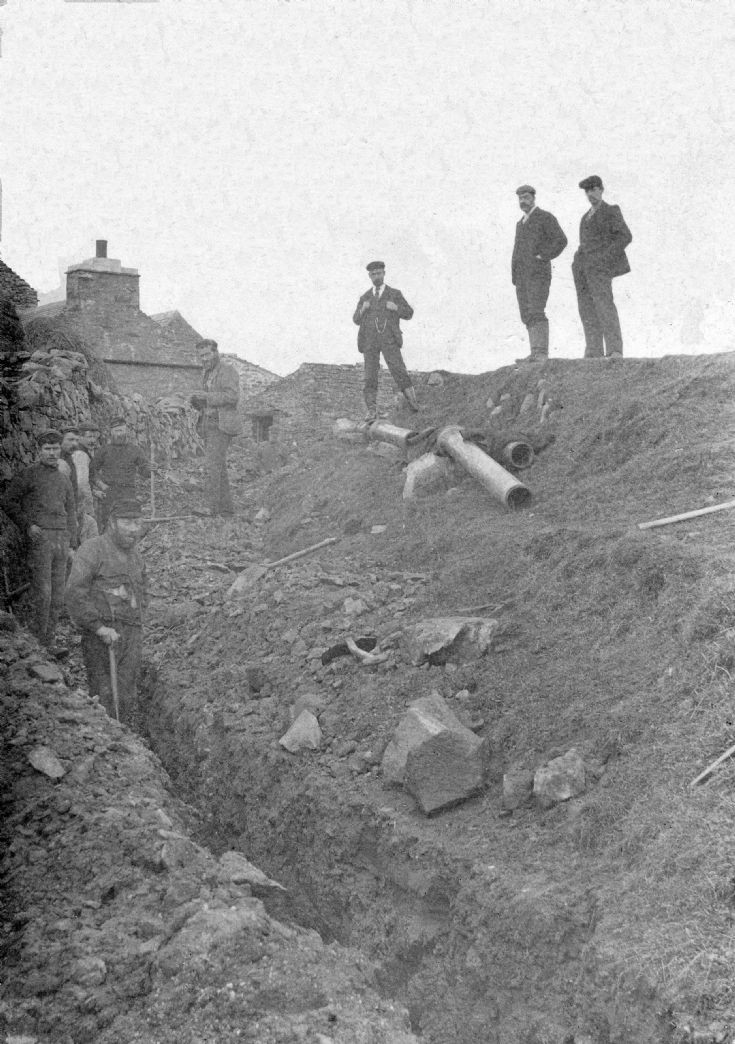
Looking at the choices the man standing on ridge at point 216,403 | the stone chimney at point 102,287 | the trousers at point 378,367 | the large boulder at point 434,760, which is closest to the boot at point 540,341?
the trousers at point 378,367

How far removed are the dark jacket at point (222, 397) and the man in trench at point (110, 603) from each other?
158 inches

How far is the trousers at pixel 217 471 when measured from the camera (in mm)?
11797

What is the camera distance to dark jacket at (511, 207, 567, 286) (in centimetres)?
1096

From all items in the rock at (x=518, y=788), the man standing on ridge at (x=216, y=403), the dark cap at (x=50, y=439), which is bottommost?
the rock at (x=518, y=788)

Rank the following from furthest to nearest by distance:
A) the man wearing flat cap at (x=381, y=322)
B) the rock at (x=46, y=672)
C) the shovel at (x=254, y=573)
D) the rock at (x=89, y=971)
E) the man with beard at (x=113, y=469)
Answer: the man wearing flat cap at (x=381, y=322) < the man with beard at (x=113, y=469) < the shovel at (x=254, y=573) < the rock at (x=46, y=672) < the rock at (x=89, y=971)

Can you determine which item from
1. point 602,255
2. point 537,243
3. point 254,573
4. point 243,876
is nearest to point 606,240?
point 602,255

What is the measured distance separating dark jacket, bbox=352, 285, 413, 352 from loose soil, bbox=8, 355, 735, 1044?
2.83m

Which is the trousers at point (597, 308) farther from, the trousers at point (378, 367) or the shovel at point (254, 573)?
the shovel at point (254, 573)

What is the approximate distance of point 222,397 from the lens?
1141 centimetres

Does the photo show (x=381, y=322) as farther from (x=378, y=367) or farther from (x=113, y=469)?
(x=113, y=469)

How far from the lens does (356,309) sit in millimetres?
12273

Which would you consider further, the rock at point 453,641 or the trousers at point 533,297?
the trousers at point 533,297

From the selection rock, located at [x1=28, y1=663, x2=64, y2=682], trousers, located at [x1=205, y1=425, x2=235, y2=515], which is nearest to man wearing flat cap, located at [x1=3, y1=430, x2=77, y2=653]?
rock, located at [x1=28, y1=663, x2=64, y2=682]

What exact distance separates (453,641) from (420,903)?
1.95 meters
